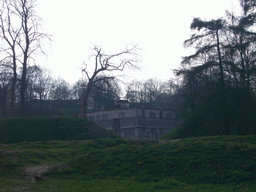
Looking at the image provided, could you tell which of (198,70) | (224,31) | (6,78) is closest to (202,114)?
(198,70)

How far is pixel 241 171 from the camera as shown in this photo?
30.7 feet

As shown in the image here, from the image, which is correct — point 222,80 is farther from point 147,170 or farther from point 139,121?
point 139,121

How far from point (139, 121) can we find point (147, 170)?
44239mm

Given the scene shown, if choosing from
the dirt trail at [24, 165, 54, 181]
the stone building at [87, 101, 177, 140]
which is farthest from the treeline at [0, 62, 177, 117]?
the dirt trail at [24, 165, 54, 181]

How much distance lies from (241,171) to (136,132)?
146 ft

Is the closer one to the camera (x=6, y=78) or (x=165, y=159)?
(x=165, y=159)

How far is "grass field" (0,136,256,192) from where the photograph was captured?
8.93 metres

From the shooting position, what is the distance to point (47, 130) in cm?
2728

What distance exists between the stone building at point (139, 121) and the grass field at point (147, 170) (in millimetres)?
36486

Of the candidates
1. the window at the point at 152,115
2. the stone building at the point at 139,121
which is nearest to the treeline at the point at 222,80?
the stone building at the point at 139,121

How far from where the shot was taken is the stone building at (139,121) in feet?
178

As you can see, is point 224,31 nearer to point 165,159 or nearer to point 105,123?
point 165,159

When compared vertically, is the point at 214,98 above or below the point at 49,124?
above

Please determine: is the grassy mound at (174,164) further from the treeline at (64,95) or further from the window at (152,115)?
the window at (152,115)
